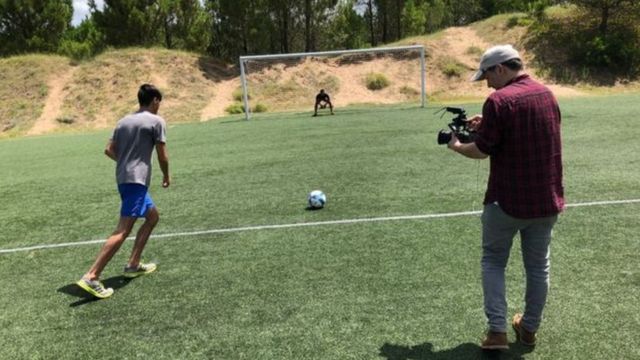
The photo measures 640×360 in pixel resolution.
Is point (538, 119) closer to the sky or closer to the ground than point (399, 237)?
closer to the sky

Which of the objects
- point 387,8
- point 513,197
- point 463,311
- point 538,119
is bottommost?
point 463,311

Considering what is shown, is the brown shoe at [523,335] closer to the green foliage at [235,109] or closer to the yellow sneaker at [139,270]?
the yellow sneaker at [139,270]

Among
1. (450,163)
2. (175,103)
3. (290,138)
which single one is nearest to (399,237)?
(450,163)

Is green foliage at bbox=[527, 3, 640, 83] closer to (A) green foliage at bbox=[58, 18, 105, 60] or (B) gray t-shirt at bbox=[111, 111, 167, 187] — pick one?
(A) green foliage at bbox=[58, 18, 105, 60]

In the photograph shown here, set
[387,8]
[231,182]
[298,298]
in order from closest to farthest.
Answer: [298,298]
[231,182]
[387,8]

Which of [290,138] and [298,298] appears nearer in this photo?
[298,298]

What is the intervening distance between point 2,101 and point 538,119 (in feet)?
120

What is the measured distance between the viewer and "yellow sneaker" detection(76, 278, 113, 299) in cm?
483

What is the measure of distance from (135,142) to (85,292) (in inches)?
56.9

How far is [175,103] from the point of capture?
1331 inches

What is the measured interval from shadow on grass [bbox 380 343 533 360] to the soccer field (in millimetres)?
13

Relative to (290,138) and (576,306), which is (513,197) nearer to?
(576,306)

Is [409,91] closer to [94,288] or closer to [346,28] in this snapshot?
[346,28]

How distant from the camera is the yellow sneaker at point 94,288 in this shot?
4.83 m
